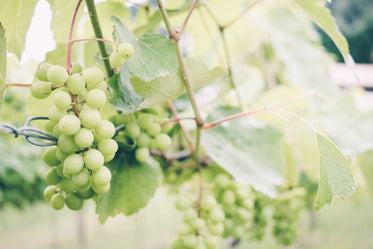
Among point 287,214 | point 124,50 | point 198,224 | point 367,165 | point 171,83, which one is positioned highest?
point 124,50

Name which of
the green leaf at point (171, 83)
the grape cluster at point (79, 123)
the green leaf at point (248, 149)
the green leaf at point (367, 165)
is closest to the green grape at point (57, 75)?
the grape cluster at point (79, 123)

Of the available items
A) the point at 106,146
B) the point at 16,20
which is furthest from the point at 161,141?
the point at 16,20

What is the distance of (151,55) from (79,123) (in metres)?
0.11

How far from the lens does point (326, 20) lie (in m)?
0.43

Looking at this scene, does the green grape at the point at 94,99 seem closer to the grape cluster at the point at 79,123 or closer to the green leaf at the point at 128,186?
the grape cluster at the point at 79,123

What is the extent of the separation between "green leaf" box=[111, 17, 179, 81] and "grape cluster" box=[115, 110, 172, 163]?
0.09 meters

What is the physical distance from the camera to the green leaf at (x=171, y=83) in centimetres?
44

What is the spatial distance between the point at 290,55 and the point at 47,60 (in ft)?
2.80

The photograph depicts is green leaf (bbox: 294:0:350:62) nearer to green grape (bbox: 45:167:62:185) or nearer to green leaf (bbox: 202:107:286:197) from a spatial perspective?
green leaf (bbox: 202:107:286:197)

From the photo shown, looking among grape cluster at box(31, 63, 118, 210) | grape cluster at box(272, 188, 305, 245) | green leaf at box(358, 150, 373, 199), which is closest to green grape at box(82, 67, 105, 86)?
grape cluster at box(31, 63, 118, 210)

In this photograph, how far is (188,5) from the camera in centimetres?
57

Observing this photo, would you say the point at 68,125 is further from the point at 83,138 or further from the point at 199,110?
the point at 199,110

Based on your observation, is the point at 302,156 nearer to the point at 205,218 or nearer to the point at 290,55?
the point at 290,55

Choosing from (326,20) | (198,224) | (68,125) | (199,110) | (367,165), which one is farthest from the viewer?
(367,165)
